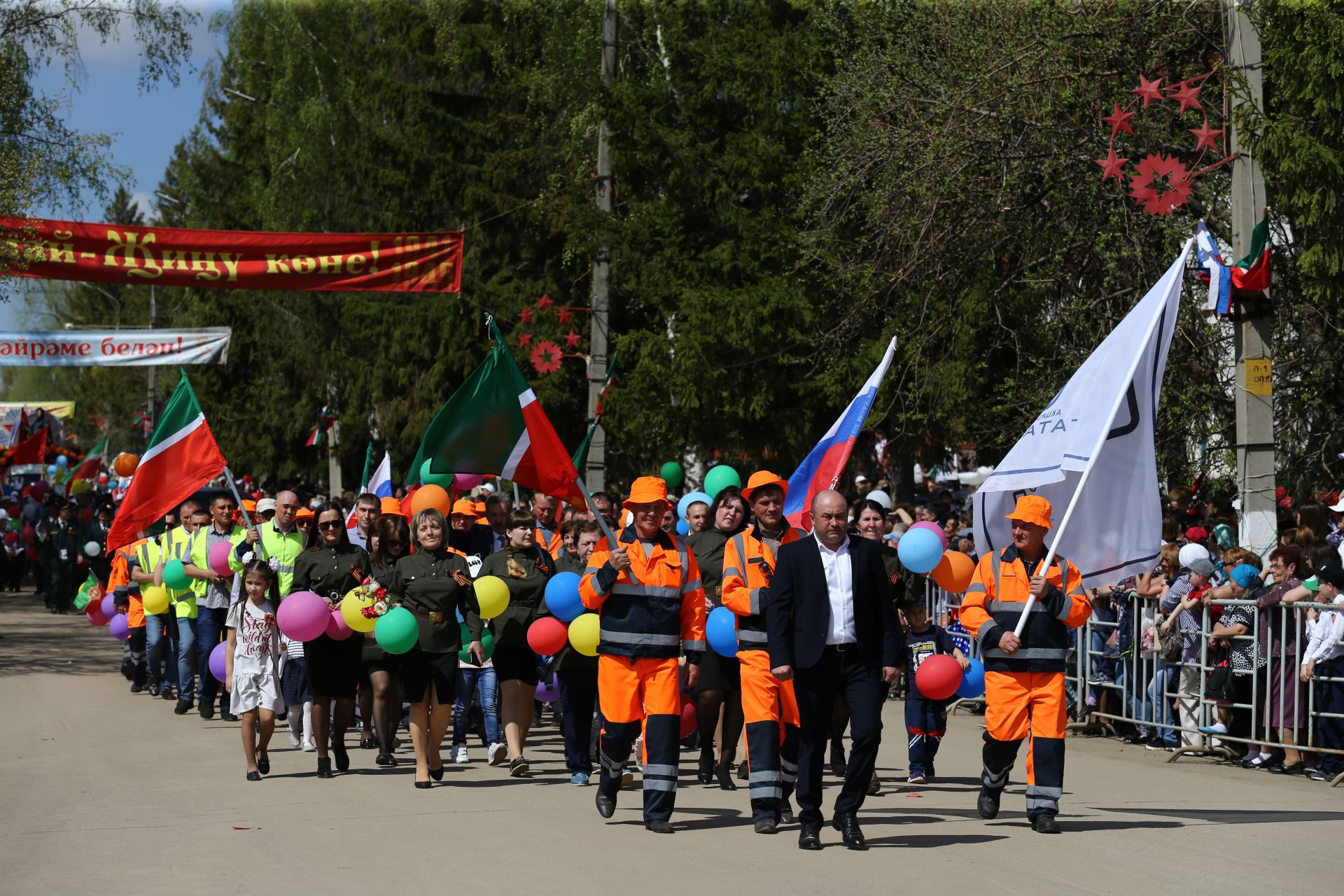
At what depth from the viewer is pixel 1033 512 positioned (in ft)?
30.4

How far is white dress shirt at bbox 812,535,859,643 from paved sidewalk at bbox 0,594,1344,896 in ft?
3.40

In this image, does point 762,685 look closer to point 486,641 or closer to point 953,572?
point 953,572

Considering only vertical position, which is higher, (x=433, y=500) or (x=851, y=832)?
(x=433, y=500)

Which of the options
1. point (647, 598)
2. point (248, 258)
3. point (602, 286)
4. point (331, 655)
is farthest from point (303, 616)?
point (602, 286)

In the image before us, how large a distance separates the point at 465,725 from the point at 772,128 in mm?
12224

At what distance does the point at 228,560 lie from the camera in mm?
13414

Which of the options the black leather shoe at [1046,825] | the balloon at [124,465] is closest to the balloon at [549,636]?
the black leather shoe at [1046,825]

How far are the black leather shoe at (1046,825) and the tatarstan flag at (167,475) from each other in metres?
7.48

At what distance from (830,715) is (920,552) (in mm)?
1758

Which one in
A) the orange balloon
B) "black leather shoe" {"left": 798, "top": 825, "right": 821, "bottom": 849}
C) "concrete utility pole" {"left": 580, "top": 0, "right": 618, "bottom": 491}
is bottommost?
"black leather shoe" {"left": 798, "top": 825, "right": 821, "bottom": 849}

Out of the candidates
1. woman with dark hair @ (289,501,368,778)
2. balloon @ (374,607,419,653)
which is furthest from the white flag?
woman with dark hair @ (289,501,368,778)

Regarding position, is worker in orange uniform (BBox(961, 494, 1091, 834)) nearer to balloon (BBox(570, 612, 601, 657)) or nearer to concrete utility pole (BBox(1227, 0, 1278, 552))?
balloon (BBox(570, 612, 601, 657))

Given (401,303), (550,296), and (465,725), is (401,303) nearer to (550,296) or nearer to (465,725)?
(550,296)

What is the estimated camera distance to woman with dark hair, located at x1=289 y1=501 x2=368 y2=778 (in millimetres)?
11328
